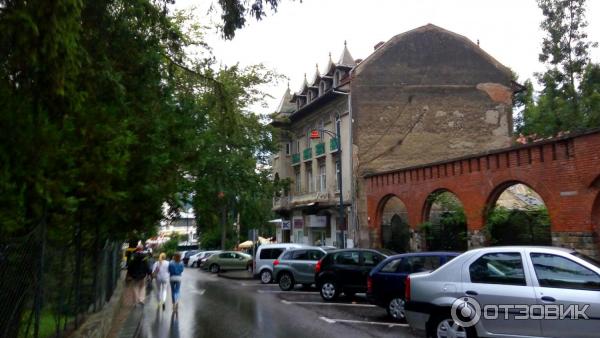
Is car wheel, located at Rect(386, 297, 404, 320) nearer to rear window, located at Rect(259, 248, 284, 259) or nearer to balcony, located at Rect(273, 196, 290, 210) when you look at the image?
rear window, located at Rect(259, 248, 284, 259)

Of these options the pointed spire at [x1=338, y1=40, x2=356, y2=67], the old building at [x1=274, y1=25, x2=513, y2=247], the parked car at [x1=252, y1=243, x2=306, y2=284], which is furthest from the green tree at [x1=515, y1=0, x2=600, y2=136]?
the parked car at [x1=252, y1=243, x2=306, y2=284]

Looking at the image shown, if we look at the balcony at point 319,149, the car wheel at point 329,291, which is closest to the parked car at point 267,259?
the car wheel at point 329,291

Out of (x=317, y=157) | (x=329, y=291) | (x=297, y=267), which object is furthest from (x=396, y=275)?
(x=317, y=157)

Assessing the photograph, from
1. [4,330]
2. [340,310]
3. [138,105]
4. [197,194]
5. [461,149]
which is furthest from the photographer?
[461,149]

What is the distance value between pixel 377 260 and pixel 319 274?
1.83 metres

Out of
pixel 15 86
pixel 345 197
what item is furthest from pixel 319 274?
pixel 345 197

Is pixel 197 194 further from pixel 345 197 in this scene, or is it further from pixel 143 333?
pixel 345 197

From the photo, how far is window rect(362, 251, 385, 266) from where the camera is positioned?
15520 mm

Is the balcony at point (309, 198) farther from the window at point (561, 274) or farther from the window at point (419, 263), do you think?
the window at point (561, 274)

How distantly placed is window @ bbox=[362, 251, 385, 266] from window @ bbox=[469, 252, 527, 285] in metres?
8.06

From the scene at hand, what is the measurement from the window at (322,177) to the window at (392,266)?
72.8 ft

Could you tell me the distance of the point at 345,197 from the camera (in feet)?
101

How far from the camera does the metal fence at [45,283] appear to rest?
5.71m

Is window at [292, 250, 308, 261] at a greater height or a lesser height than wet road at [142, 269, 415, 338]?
greater
